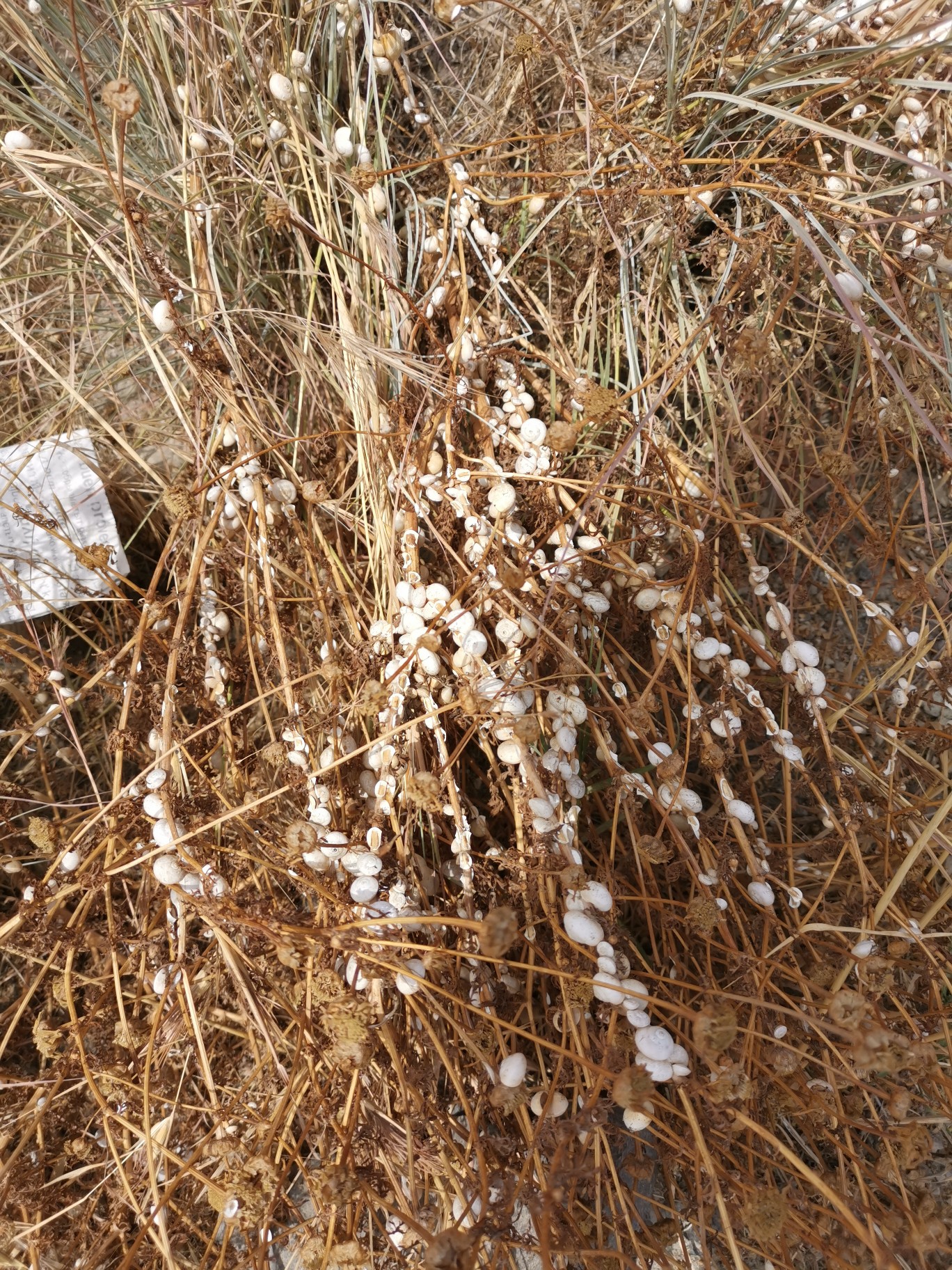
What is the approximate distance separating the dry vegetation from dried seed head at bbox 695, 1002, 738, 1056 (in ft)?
0.05

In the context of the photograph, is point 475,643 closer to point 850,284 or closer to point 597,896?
point 597,896

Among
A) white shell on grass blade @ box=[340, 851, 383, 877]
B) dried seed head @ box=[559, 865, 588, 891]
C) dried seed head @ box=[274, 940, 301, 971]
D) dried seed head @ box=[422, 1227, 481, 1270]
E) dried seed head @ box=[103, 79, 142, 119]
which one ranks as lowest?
dried seed head @ box=[422, 1227, 481, 1270]

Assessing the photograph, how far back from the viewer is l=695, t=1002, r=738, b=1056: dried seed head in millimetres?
482

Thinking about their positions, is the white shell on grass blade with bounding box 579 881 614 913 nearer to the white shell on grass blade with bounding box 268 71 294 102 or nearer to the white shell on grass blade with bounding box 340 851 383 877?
the white shell on grass blade with bounding box 340 851 383 877

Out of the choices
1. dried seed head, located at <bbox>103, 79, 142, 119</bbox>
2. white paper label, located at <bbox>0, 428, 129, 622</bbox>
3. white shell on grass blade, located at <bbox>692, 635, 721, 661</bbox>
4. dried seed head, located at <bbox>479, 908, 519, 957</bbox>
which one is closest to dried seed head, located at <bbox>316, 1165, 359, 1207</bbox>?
dried seed head, located at <bbox>479, 908, 519, 957</bbox>

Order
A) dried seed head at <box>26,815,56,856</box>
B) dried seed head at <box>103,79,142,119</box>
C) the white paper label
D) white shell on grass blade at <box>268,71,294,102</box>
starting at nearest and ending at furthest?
dried seed head at <box>103,79,142,119</box> → dried seed head at <box>26,815,56,856</box> → white shell on grass blade at <box>268,71,294,102</box> → the white paper label

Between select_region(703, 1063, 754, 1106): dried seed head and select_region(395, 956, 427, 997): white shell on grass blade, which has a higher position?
select_region(395, 956, 427, 997): white shell on grass blade

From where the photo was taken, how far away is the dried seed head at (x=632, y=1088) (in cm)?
49

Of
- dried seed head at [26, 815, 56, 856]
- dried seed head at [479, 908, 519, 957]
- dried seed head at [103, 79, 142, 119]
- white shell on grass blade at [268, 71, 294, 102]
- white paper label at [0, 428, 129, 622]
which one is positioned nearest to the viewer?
dried seed head at [479, 908, 519, 957]

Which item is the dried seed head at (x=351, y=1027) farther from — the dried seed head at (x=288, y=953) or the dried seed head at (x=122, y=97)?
the dried seed head at (x=122, y=97)

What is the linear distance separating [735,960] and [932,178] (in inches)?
29.0

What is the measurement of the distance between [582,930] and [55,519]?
2.46 ft

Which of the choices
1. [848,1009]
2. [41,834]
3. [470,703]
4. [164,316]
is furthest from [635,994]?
[164,316]

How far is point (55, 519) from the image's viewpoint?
0.92m
